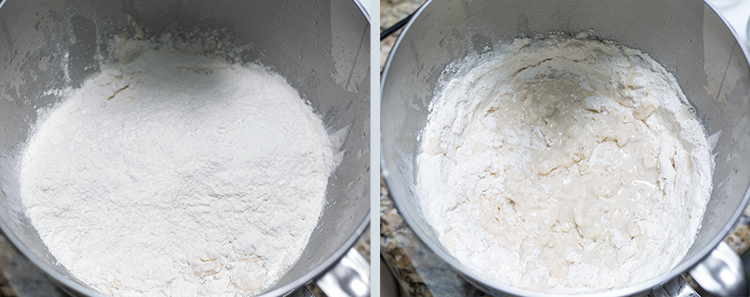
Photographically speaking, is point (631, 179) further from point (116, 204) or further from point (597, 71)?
point (116, 204)

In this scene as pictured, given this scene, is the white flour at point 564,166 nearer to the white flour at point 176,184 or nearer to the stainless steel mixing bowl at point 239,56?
the stainless steel mixing bowl at point 239,56

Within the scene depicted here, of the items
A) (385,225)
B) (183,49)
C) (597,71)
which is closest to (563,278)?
(385,225)

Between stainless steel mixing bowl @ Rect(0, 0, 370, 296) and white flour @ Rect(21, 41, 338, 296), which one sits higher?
stainless steel mixing bowl @ Rect(0, 0, 370, 296)

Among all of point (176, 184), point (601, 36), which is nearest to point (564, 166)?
point (601, 36)


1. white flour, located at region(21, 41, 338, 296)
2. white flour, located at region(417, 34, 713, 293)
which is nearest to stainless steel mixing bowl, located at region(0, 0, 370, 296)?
white flour, located at region(21, 41, 338, 296)

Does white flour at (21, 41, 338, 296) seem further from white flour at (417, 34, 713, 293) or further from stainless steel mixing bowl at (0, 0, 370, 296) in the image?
white flour at (417, 34, 713, 293)

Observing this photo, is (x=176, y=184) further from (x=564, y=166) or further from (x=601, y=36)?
(x=601, y=36)

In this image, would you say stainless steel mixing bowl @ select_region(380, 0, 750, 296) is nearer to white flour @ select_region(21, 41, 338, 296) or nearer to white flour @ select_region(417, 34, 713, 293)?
white flour @ select_region(417, 34, 713, 293)
